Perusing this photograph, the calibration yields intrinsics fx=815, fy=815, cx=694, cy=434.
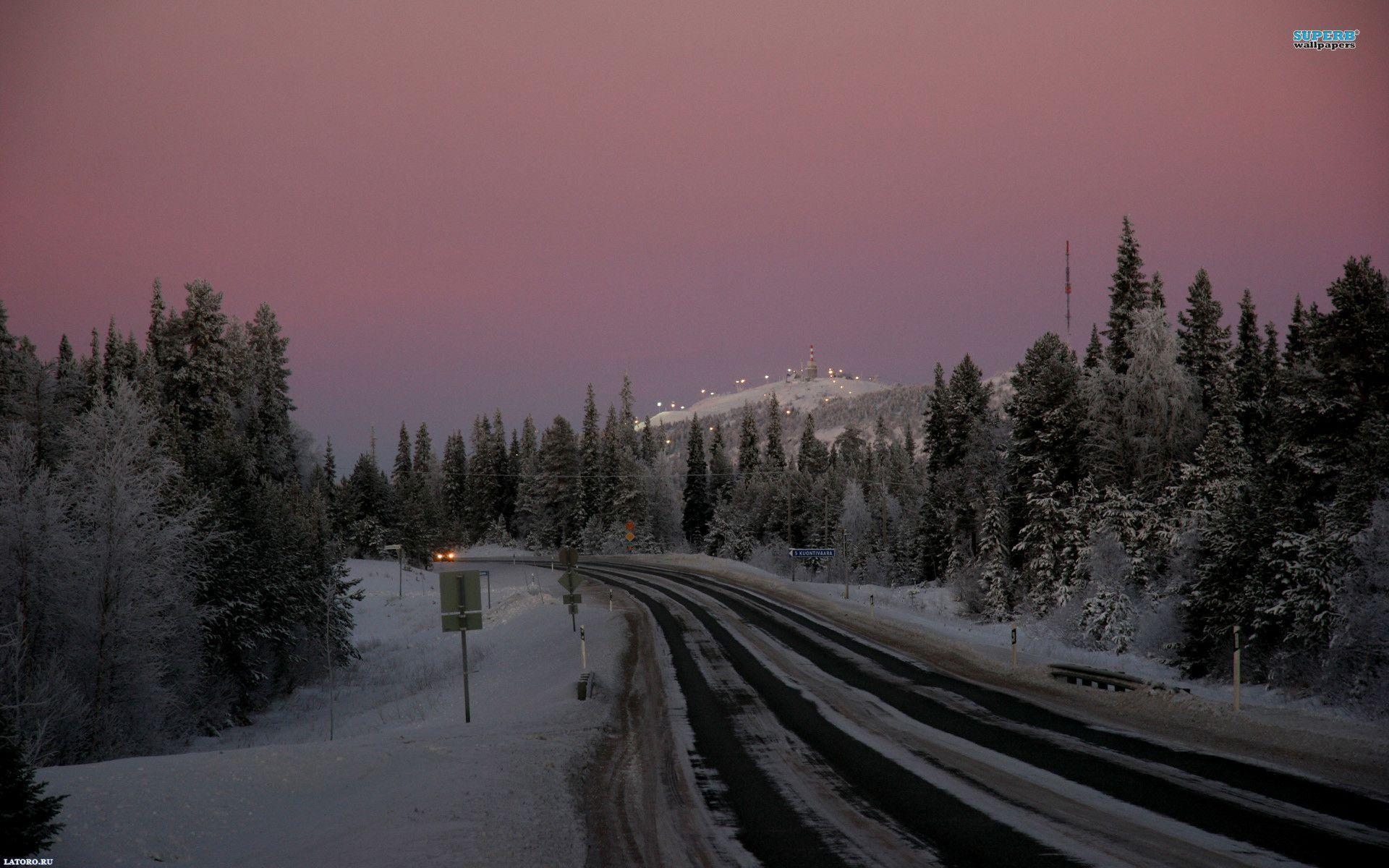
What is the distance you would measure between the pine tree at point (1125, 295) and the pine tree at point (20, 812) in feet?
147

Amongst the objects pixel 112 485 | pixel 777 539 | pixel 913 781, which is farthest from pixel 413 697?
pixel 777 539

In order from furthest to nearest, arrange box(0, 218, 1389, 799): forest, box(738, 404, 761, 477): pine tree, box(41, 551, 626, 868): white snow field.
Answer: box(738, 404, 761, 477): pine tree < box(0, 218, 1389, 799): forest < box(41, 551, 626, 868): white snow field

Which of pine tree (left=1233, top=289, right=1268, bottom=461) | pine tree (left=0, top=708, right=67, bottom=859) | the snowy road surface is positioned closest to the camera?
pine tree (left=0, top=708, right=67, bottom=859)

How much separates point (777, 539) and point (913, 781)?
271 feet

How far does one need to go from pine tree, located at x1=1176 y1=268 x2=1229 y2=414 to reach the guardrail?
87.5ft

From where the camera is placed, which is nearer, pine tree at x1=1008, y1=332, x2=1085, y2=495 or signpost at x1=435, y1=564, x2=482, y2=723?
signpost at x1=435, y1=564, x2=482, y2=723

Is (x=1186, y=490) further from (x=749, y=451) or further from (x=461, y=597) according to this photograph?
(x=749, y=451)

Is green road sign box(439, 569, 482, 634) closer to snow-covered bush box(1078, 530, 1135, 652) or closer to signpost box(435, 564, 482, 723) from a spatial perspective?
signpost box(435, 564, 482, 723)

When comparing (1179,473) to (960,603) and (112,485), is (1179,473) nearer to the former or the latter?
(960,603)

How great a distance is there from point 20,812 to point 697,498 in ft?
319

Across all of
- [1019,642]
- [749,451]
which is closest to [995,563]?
[1019,642]

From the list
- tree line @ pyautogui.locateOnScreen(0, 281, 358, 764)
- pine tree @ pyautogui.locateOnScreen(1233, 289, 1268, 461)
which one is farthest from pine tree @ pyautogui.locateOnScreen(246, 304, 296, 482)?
pine tree @ pyautogui.locateOnScreen(1233, 289, 1268, 461)

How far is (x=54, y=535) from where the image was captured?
80.8 ft

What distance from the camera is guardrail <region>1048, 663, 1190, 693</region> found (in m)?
16.0
